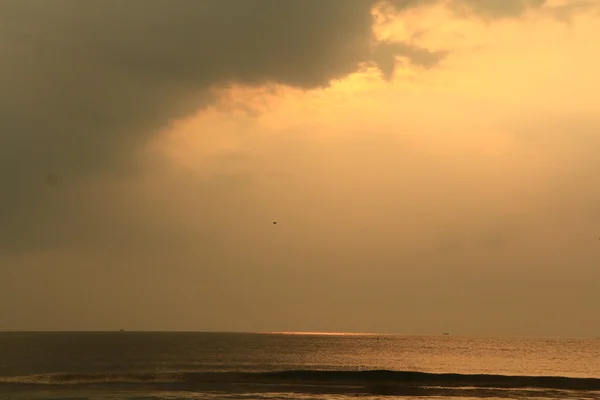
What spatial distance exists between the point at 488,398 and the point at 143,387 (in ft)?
93.3

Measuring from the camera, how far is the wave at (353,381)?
5275cm

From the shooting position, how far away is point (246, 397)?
1704 inches

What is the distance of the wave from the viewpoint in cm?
5275

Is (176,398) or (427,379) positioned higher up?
(427,379)

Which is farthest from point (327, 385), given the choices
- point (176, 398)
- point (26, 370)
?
point (26, 370)

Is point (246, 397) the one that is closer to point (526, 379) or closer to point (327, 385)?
point (327, 385)

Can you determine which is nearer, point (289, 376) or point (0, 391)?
point (0, 391)

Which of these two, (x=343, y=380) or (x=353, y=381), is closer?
(x=353, y=381)

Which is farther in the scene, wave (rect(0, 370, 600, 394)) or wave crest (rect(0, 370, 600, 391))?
wave crest (rect(0, 370, 600, 391))

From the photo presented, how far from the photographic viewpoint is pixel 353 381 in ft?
186

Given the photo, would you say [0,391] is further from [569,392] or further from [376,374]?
[569,392]

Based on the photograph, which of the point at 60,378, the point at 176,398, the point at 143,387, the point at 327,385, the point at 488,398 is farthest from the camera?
the point at 60,378

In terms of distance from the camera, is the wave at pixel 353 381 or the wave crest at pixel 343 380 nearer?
the wave at pixel 353 381

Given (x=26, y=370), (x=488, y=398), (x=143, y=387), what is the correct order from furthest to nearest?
1. (x=26, y=370)
2. (x=143, y=387)
3. (x=488, y=398)
